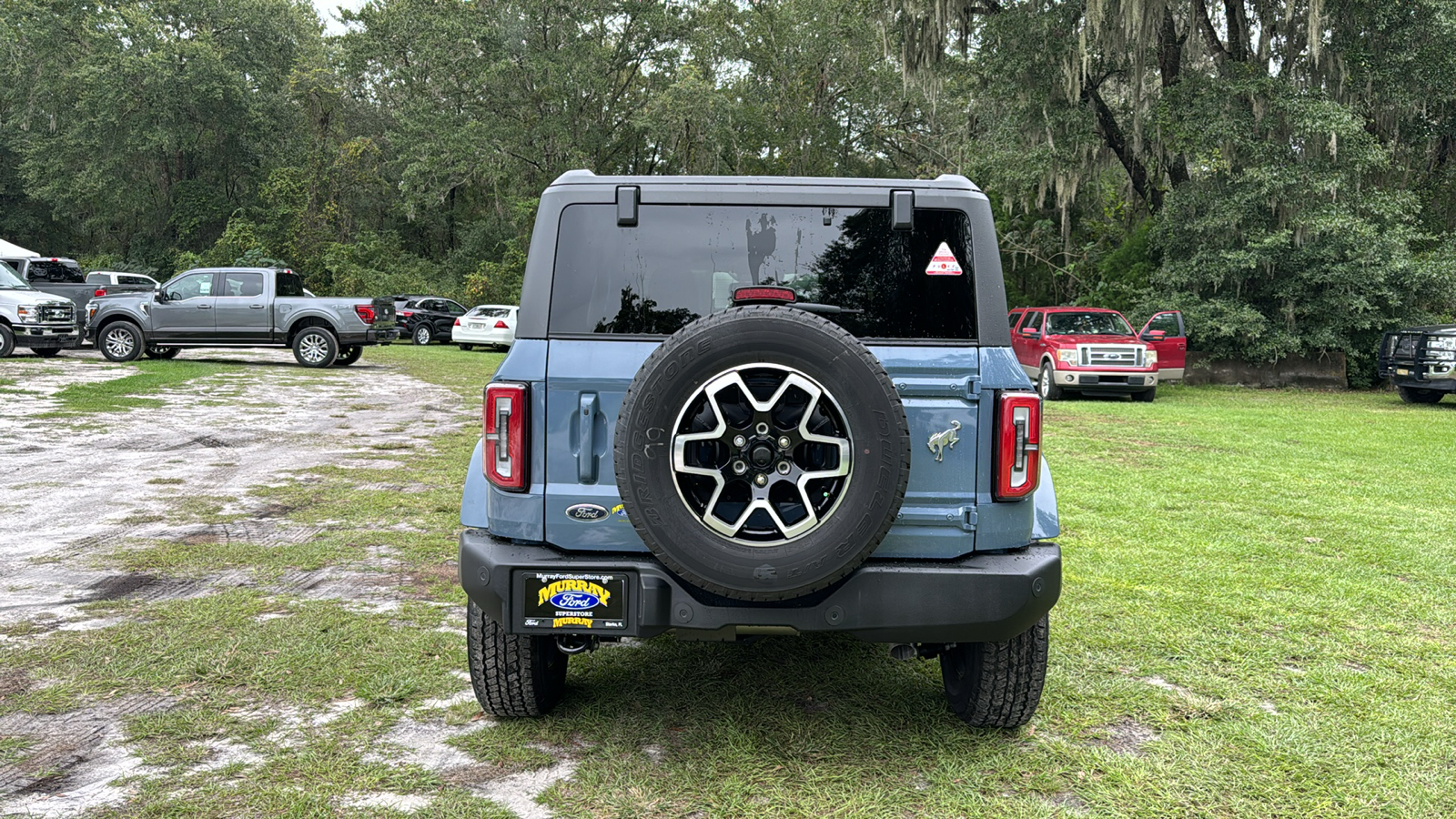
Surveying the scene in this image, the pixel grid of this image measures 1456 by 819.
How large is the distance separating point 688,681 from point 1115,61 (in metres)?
21.2

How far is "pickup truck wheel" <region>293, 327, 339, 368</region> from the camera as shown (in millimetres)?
20609

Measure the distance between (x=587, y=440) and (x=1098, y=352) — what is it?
1617 centimetres

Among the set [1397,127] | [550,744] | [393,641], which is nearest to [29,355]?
[393,641]

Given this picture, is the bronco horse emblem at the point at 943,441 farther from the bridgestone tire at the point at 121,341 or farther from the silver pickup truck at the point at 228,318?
the bridgestone tire at the point at 121,341

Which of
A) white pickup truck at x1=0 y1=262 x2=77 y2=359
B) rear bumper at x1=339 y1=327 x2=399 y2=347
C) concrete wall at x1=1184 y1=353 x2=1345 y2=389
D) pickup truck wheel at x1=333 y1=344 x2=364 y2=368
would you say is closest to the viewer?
white pickup truck at x1=0 y1=262 x2=77 y2=359

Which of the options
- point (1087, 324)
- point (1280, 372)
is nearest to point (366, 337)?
point (1087, 324)

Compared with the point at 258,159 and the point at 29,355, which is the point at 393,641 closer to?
the point at 29,355

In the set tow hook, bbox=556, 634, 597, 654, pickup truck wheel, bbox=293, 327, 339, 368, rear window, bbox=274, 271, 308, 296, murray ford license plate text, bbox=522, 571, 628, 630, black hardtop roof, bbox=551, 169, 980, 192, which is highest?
rear window, bbox=274, 271, 308, 296

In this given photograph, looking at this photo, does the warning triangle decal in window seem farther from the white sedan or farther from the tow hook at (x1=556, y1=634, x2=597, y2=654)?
the white sedan

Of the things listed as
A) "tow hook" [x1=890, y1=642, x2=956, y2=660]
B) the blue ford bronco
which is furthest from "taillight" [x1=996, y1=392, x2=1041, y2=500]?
"tow hook" [x1=890, y1=642, x2=956, y2=660]

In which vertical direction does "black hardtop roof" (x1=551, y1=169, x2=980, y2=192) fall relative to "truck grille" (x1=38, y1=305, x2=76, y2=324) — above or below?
above

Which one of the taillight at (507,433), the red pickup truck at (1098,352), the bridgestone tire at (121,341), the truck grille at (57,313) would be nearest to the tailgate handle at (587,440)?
the taillight at (507,433)

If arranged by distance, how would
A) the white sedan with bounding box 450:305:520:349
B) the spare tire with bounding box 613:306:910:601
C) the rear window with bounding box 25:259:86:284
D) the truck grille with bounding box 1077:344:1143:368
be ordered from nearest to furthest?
the spare tire with bounding box 613:306:910:601 < the truck grille with bounding box 1077:344:1143:368 < the rear window with bounding box 25:259:86:284 < the white sedan with bounding box 450:305:520:349

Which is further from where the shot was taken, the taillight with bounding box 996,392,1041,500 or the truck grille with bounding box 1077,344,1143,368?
the truck grille with bounding box 1077,344,1143,368
